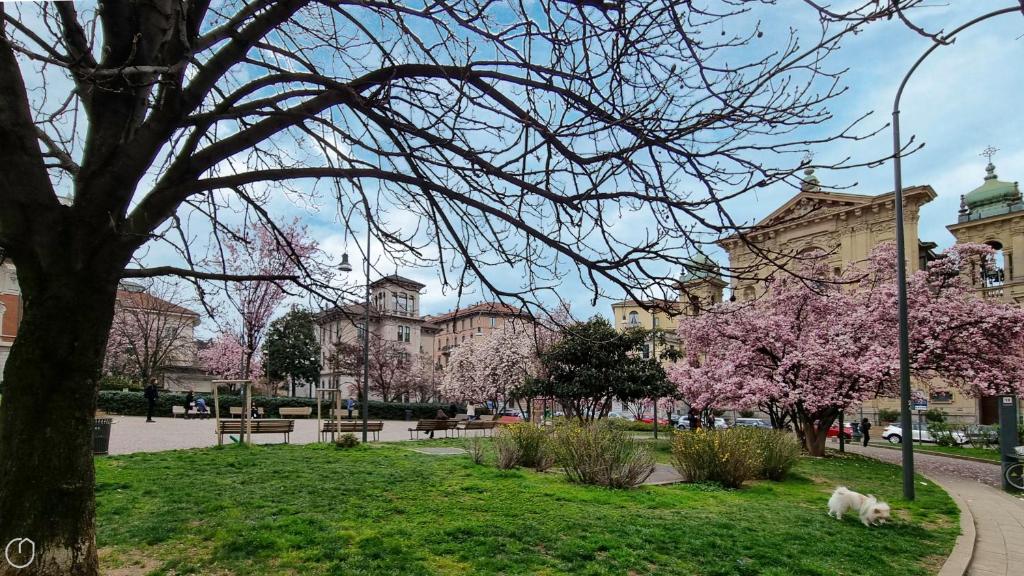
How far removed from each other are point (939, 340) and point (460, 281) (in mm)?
18604

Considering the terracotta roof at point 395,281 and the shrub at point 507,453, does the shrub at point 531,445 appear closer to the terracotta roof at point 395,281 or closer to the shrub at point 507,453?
the shrub at point 507,453

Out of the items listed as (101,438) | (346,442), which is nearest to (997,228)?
(346,442)

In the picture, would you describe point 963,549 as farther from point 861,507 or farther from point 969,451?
point 969,451

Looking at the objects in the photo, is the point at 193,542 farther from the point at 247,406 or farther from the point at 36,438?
the point at 247,406

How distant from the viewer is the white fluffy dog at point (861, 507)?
8617mm

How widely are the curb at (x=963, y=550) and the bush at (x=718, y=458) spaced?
11.3 feet

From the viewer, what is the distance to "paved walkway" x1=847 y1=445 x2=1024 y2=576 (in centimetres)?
724

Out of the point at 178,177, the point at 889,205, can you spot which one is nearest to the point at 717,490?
the point at 178,177

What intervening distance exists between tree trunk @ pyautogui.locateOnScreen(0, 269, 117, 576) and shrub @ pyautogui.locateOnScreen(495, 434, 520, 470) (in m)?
8.91

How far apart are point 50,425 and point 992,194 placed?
54.7 metres

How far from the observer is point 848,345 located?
1966cm

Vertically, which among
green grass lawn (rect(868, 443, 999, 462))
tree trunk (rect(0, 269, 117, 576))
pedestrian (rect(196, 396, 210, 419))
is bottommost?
green grass lawn (rect(868, 443, 999, 462))

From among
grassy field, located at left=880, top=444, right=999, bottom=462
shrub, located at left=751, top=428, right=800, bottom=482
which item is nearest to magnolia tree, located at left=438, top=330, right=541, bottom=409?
grassy field, located at left=880, top=444, right=999, bottom=462

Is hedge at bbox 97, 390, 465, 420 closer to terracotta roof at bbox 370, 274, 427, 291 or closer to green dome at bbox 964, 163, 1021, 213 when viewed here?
terracotta roof at bbox 370, 274, 427, 291
